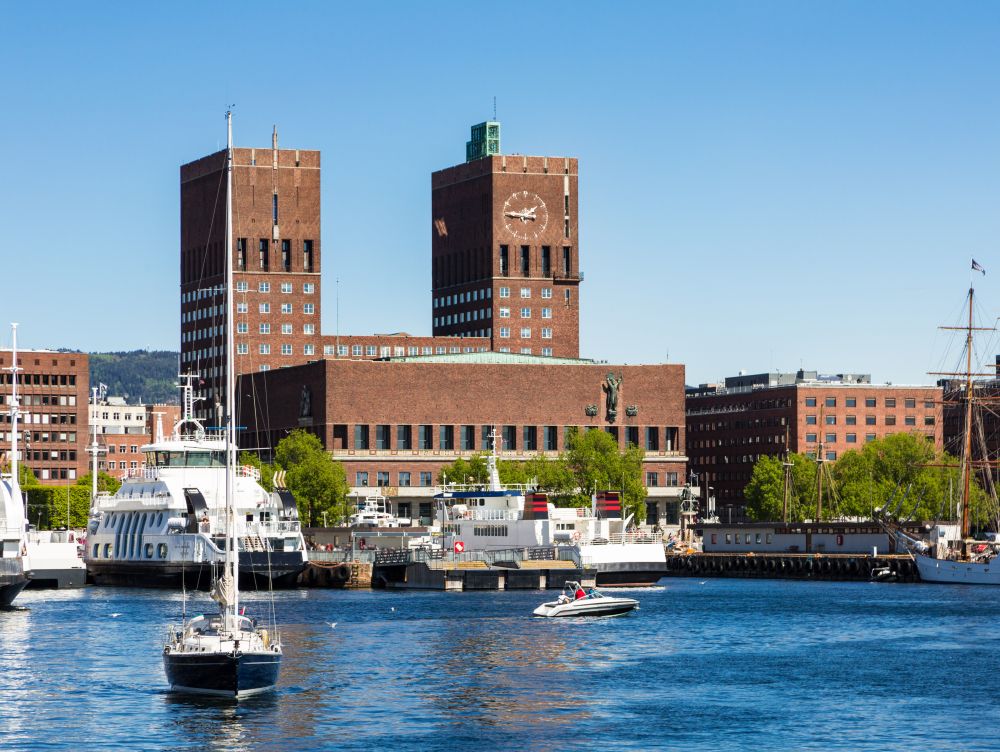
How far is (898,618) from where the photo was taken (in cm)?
12144

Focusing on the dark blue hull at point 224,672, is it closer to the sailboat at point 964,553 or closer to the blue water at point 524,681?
the blue water at point 524,681

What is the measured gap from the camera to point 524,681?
8256cm

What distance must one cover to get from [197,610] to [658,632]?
28.4 metres

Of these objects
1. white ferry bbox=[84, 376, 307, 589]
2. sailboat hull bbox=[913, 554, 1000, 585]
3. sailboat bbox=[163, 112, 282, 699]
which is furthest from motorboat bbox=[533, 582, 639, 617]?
sailboat hull bbox=[913, 554, 1000, 585]

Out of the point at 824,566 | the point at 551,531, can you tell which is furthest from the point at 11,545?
the point at 824,566

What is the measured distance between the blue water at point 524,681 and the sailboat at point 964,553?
3620 centimetres

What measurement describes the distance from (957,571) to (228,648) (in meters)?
111

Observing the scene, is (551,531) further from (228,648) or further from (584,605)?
(228,648)

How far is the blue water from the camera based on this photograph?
6669 cm

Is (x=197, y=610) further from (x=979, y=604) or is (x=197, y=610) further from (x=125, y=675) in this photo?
(x=979, y=604)

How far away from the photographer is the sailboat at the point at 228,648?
69.3 meters

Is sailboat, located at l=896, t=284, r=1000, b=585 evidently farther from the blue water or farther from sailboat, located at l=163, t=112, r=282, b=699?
sailboat, located at l=163, t=112, r=282, b=699

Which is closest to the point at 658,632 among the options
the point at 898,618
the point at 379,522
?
the point at 898,618

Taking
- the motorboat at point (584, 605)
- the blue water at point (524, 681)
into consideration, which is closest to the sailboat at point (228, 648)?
the blue water at point (524, 681)
